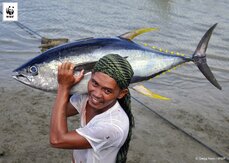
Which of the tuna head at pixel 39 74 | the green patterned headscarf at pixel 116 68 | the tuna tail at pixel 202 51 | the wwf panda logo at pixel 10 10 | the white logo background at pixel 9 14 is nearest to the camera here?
the green patterned headscarf at pixel 116 68

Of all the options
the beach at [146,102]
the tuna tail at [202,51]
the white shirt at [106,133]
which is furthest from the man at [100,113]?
the tuna tail at [202,51]

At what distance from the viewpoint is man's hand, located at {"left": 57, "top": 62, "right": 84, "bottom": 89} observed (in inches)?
81.0

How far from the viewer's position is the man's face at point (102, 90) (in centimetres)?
196

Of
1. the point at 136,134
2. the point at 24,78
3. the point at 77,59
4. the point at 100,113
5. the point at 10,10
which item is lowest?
the point at 136,134

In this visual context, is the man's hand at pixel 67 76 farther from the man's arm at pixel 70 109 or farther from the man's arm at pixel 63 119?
the man's arm at pixel 70 109

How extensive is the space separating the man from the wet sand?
205 centimetres

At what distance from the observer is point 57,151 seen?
13.4 feet

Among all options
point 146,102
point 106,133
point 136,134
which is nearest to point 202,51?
point 106,133

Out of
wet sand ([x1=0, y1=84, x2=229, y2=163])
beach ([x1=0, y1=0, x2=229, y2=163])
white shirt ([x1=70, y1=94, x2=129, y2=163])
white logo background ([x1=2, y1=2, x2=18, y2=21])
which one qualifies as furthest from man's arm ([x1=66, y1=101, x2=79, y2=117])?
white logo background ([x1=2, y1=2, x2=18, y2=21])

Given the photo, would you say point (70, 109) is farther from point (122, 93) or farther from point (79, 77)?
point (122, 93)

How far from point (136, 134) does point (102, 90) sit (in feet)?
9.07

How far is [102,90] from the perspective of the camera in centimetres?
198

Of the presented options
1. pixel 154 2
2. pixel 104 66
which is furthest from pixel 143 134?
pixel 154 2

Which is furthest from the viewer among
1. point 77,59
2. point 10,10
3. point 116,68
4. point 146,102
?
point 10,10
